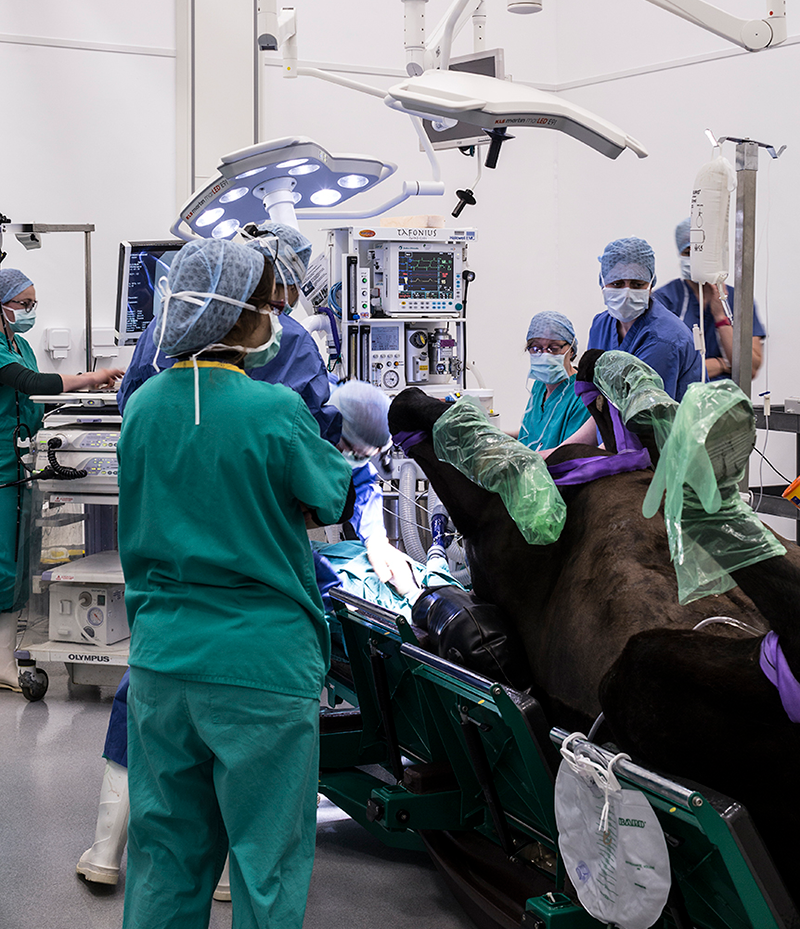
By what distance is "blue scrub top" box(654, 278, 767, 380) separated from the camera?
371 centimetres

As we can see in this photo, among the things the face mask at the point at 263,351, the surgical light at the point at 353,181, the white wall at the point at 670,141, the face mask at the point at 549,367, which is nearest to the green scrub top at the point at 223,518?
the face mask at the point at 263,351

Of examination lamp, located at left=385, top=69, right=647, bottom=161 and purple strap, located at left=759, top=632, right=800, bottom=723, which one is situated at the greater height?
examination lamp, located at left=385, top=69, right=647, bottom=161

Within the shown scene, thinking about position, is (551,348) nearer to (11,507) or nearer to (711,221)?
(711,221)

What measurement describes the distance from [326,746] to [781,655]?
1.57 m

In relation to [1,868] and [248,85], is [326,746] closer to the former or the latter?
[1,868]

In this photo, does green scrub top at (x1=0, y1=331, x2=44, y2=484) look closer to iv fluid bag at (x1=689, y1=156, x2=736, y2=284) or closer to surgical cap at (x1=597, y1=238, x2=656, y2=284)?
surgical cap at (x1=597, y1=238, x2=656, y2=284)

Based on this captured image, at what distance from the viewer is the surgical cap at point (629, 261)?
3328mm

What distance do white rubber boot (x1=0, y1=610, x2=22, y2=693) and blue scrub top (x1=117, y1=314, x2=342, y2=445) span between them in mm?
1963

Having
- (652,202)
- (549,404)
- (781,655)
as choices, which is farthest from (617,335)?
(652,202)

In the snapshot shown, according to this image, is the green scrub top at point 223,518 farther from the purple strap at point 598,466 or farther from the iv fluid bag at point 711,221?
the iv fluid bag at point 711,221

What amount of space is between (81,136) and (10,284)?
9.62 ft

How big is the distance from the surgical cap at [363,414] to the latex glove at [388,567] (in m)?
0.36

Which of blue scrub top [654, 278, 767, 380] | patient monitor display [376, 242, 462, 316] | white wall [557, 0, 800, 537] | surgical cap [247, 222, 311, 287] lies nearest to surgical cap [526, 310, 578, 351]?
blue scrub top [654, 278, 767, 380]

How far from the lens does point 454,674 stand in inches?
79.9
